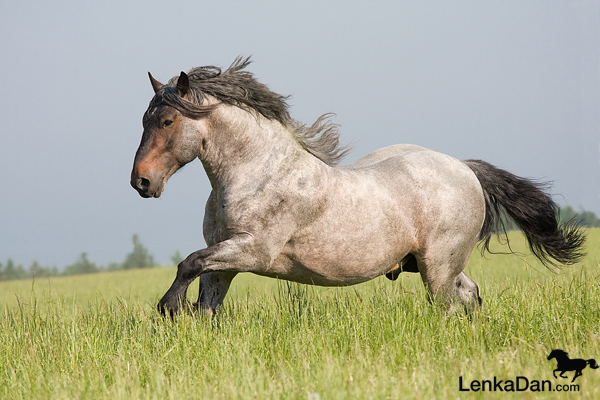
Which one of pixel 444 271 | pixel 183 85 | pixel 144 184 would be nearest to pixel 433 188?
pixel 444 271

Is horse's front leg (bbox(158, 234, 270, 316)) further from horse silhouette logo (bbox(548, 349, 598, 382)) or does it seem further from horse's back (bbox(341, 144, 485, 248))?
horse silhouette logo (bbox(548, 349, 598, 382))

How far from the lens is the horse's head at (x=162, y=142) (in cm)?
420

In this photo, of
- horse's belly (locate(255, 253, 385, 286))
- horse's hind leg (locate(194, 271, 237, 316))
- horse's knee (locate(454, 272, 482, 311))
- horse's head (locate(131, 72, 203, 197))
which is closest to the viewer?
horse's head (locate(131, 72, 203, 197))

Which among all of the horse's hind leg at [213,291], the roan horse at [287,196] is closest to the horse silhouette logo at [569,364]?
the roan horse at [287,196]

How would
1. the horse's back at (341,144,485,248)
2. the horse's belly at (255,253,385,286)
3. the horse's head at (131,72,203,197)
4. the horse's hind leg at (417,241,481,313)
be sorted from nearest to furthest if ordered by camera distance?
the horse's head at (131,72,203,197) < the horse's belly at (255,253,385,286) < the horse's back at (341,144,485,248) < the horse's hind leg at (417,241,481,313)

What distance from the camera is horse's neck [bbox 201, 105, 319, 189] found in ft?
14.5

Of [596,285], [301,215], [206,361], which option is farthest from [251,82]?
[596,285]

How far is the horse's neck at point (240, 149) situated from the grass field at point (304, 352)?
1.28m

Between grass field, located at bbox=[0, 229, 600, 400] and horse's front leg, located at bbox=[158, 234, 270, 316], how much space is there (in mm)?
195

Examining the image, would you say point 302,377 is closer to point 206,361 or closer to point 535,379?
point 206,361

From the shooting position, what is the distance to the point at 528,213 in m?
6.16

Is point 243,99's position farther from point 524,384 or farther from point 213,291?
point 524,384

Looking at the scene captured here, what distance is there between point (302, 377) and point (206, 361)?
0.87 meters

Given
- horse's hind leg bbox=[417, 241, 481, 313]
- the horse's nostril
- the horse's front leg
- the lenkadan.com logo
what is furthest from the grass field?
the horse's nostril
